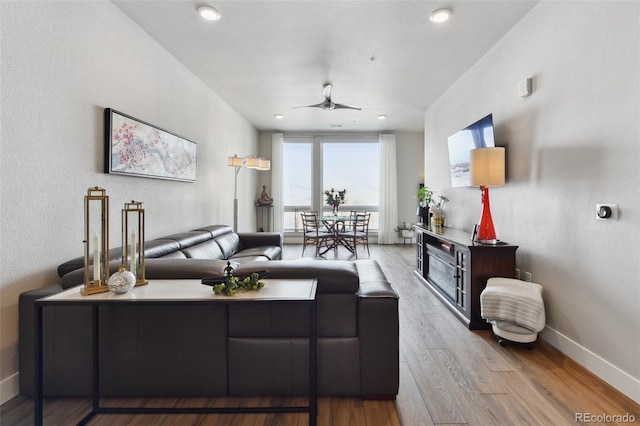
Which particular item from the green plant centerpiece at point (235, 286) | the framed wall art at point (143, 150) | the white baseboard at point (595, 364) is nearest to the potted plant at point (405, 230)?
the white baseboard at point (595, 364)

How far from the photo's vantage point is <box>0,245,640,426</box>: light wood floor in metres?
1.59

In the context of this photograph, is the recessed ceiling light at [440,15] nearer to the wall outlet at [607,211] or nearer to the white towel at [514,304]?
the wall outlet at [607,211]

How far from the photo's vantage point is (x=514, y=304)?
2.35 m

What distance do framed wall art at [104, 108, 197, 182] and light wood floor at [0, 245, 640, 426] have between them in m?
1.73

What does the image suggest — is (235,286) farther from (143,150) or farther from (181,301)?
(143,150)

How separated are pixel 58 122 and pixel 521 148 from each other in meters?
3.68

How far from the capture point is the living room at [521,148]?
177 centimetres

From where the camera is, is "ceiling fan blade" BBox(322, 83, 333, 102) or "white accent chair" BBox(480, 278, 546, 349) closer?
"white accent chair" BBox(480, 278, 546, 349)

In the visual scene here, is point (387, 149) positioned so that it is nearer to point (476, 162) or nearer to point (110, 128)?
point (476, 162)

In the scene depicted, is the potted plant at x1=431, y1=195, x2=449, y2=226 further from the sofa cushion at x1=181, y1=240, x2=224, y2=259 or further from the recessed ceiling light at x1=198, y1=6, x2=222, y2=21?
the recessed ceiling light at x1=198, y1=6, x2=222, y2=21

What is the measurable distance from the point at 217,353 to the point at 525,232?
270 centimetres

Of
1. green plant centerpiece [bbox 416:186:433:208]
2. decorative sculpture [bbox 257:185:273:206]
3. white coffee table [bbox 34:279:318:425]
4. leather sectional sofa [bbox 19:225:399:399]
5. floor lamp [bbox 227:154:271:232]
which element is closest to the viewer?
white coffee table [bbox 34:279:318:425]

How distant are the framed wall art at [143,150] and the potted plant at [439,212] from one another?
347 cm

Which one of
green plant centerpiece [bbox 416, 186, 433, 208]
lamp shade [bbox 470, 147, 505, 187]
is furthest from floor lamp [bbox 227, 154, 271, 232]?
lamp shade [bbox 470, 147, 505, 187]
